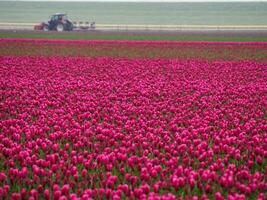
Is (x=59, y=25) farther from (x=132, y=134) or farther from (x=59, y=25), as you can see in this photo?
(x=132, y=134)

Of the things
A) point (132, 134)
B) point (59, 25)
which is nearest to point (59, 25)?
point (59, 25)

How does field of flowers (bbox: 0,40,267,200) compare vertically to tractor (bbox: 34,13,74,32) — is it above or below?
below

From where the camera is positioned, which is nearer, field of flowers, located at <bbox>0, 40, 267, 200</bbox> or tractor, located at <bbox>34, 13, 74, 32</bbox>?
field of flowers, located at <bbox>0, 40, 267, 200</bbox>

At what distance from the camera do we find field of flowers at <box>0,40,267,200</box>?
16.5 ft

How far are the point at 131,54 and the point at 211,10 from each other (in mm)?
65859

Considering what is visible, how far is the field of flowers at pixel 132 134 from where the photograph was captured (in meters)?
5.02

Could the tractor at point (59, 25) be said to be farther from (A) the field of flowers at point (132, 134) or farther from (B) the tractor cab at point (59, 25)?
(A) the field of flowers at point (132, 134)

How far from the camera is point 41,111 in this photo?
853cm

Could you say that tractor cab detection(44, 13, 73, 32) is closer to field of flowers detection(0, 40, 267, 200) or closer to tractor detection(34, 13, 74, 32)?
tractor detection(34, 13, 74, 32)

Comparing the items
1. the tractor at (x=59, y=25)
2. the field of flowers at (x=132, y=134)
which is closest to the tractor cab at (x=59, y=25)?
the tractor at (x=59, y=25)

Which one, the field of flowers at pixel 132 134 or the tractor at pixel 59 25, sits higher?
the tractor at pixel 59 25

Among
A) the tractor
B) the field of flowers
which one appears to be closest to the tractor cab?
the tractor

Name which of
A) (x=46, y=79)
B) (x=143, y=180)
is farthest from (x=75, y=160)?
(x=46, y=79)

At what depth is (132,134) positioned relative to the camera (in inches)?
289
